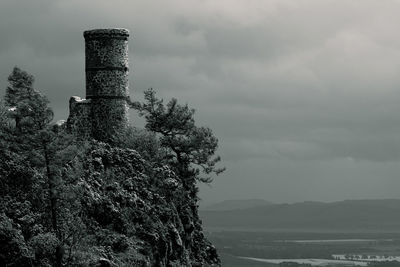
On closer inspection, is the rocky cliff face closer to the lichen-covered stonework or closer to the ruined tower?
the ruined tower

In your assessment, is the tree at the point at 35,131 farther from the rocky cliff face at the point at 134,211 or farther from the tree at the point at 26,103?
the rocky cliff face at the point at 134,211

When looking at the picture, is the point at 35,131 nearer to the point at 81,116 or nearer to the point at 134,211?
the point at 134,211

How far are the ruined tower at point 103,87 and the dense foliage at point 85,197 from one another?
2.06 metres

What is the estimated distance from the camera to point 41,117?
57094 mm

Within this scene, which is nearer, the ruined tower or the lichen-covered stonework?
the ruined tower

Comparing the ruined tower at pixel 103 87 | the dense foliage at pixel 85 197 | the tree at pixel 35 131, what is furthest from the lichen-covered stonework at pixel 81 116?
the tree at pixel 35 131

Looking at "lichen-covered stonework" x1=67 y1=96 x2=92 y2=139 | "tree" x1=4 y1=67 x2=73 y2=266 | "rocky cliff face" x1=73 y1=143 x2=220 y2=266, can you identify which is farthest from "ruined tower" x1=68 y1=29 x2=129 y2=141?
"tree" x1=4 y1=67 x2=73 y2=266

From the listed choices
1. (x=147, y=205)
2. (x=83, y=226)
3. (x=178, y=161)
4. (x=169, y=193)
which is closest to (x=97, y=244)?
(x=83, y=226)

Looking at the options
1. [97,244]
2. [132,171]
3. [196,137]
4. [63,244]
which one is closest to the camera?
[63,244]

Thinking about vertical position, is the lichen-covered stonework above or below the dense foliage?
above

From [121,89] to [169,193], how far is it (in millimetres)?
10180

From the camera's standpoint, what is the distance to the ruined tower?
237 ft

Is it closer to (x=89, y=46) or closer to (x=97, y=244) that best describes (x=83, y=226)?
(x=97, y=244)

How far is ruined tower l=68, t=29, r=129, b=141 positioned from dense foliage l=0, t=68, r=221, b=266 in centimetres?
206
